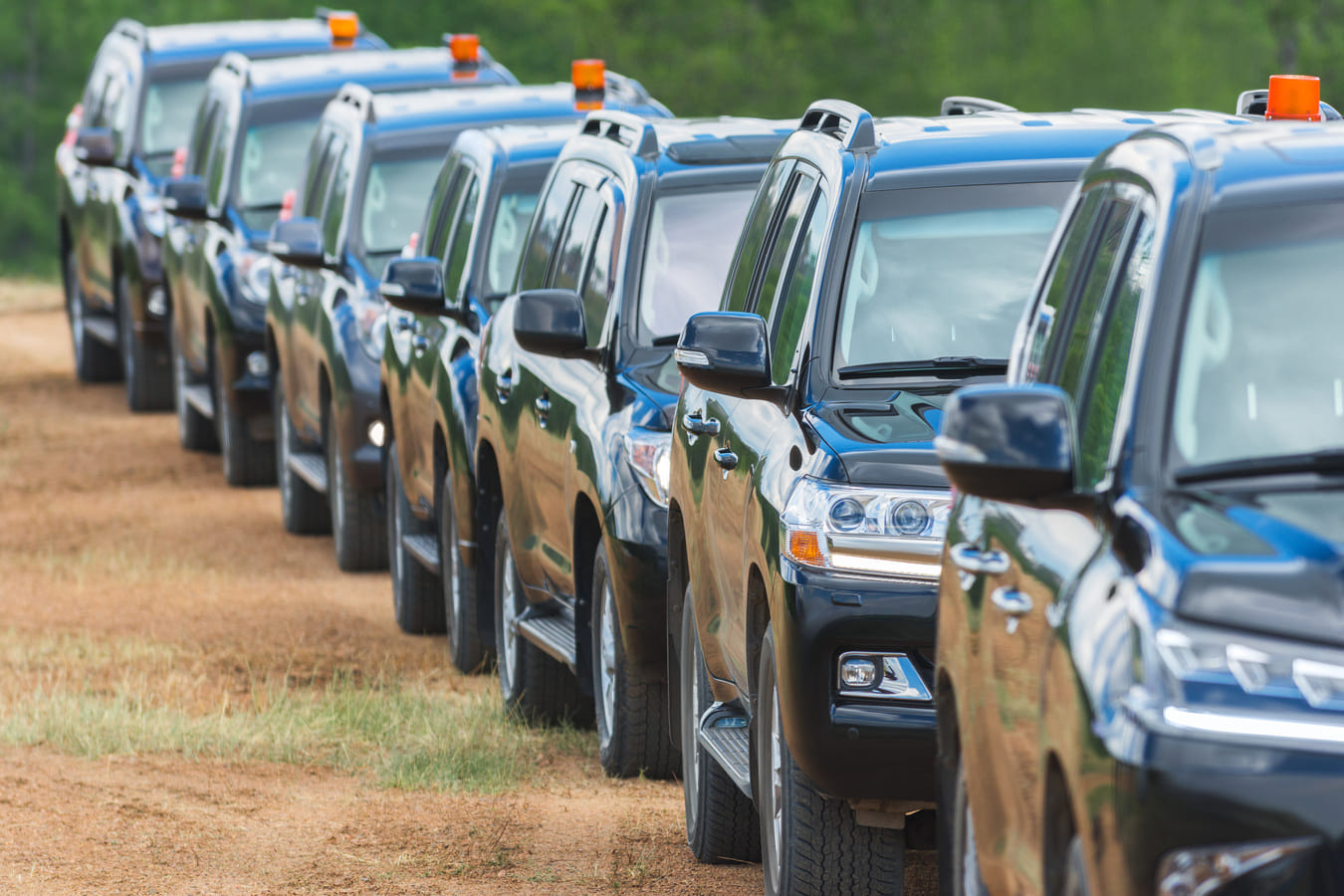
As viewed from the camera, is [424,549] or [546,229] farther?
[424,549]

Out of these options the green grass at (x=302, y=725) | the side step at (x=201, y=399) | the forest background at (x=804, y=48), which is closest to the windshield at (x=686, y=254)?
the green grass at (x=302, y=725)

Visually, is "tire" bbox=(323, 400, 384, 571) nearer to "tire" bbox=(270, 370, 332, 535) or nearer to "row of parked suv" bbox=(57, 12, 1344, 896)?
"row of parked suv" bbox=(57, 12, 1344, 896)

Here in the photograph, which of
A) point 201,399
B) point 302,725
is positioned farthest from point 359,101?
point 302,725

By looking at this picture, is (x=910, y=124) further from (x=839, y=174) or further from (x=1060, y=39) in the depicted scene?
(x=1060, y=39)

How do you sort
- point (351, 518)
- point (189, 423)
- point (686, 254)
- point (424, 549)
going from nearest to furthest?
point (686, 254) → point (424, 549) → point (351, 518) → point (189, 423)

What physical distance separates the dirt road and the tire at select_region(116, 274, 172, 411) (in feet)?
13.0

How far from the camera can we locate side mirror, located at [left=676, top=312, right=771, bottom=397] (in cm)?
663

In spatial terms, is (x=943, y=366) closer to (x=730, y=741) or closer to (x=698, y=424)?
(x=698, y=424)

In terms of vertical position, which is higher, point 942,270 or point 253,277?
point 942,270

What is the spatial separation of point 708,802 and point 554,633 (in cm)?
207

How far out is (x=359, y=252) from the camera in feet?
45.5

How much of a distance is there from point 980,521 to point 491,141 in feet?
23.2

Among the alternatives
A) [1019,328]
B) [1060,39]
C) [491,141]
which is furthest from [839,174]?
[1060,39]

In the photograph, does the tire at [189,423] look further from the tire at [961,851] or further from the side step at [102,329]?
the tire at [961,851]
